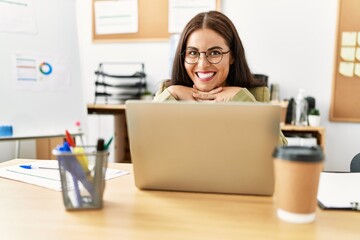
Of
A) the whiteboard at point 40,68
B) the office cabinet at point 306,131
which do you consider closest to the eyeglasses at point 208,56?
the whiteboard at point 40,68

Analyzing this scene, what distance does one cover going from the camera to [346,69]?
8.15 feet

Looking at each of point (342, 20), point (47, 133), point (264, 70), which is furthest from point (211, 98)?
point (342, 20)

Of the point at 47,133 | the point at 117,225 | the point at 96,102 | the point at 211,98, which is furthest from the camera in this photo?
the point at 96,102

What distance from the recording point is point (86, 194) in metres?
0.66

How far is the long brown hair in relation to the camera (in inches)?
45.1

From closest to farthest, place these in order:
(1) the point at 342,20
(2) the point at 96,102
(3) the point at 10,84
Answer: (3) the point at 10,84 < (1) the point at 342,20 < (2) the point at 96,102

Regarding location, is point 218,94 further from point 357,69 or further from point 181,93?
point 357,69

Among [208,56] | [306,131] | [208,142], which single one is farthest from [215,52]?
[306,131]

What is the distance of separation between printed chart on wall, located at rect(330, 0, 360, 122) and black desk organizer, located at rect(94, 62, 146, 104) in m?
1.49

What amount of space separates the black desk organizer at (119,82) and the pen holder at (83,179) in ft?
6.61

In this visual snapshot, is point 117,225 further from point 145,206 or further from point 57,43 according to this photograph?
point 57,43

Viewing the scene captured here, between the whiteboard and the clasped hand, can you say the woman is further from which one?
the whiteboard

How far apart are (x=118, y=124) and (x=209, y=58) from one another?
1.62 meters

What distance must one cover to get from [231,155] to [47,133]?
5.18 feet
